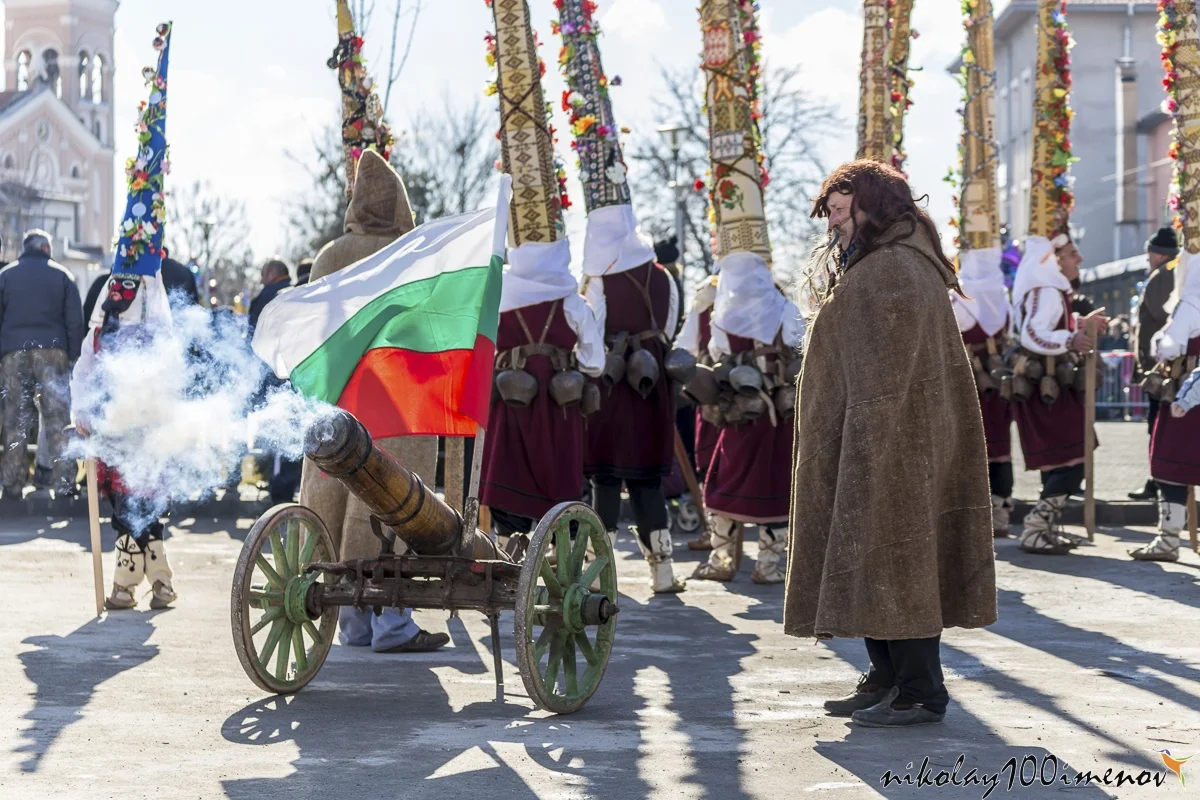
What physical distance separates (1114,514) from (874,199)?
8924mm

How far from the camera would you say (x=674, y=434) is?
10.7 m

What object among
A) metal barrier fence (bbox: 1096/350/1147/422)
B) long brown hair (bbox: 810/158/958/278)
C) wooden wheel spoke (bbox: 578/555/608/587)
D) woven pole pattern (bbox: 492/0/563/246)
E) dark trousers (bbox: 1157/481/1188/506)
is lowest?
wooden wheel spoke (bbox: 578/555/608/587)

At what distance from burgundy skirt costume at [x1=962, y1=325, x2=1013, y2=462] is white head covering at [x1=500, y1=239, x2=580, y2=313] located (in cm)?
423

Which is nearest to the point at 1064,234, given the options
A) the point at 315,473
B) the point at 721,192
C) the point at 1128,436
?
the point at 721,192

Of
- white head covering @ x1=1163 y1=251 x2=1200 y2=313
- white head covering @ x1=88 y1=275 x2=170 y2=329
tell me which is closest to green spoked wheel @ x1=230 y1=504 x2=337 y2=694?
white head covering @ x1=88 y1=275 x2=170 y2=329

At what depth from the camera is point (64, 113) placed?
84.2m

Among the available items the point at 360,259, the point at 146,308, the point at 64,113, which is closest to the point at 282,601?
the point at 360,259

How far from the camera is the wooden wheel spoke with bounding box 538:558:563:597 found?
667 centimetres

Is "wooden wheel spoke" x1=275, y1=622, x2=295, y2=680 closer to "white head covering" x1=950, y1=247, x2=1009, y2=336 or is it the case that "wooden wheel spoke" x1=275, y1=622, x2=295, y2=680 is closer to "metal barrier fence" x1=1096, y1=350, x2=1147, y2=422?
"white head covering" x1=950, y1=247, x2=1009, y2=336

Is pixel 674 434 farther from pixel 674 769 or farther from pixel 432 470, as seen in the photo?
pixel 674 769

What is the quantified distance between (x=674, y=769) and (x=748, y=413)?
16.3 ft

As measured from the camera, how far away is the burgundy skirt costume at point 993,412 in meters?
12.8

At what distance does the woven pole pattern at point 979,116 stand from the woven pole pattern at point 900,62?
484mm

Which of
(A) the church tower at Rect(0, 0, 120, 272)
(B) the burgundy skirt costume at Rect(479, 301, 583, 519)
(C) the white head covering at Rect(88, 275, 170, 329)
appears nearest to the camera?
(B) the burgundy skirt costume at Rect(479, 301, 583, 519)
